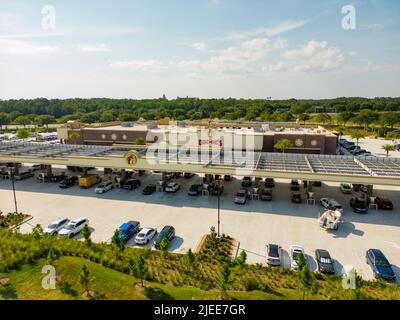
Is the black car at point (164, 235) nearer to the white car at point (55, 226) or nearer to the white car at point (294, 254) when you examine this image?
the white car at point (55, 226)

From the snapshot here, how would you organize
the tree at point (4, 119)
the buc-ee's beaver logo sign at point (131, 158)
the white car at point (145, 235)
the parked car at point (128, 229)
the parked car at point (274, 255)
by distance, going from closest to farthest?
the parked car at point (274, 255)
the white car at point (145, 235)
the parked car at point (128, 229)
the buc-ee's beaver logo sign at point (131, 158)
the tree at point (4, 119)

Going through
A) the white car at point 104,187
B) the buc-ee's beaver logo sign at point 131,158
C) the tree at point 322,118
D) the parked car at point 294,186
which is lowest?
the parked car at point 294,186

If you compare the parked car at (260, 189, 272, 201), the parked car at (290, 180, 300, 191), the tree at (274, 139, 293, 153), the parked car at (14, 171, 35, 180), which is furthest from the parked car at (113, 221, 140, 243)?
the tree at (274, 139, 293, 153)

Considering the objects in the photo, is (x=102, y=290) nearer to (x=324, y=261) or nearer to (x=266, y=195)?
(x=324, y=261)

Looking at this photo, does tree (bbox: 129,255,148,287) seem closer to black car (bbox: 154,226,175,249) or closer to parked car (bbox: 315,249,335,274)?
black car (bbox: 154,226,175,249)

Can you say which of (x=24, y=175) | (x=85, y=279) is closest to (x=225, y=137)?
(x=24, y=175)

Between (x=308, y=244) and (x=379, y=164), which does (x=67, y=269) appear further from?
(x=379, y=164)

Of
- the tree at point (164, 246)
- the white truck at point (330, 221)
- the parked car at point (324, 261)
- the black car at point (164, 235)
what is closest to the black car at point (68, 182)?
the black car at point (164, 235)
